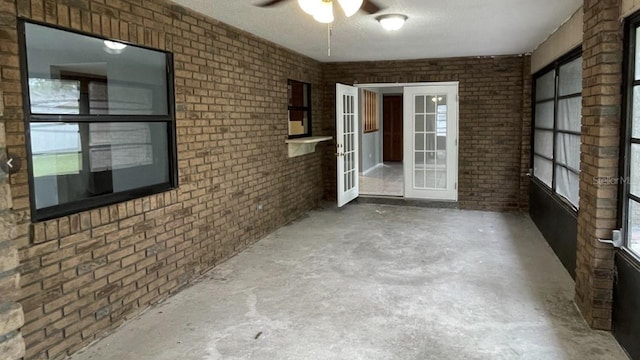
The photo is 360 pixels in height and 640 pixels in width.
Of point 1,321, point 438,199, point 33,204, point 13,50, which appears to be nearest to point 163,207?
point 33,204

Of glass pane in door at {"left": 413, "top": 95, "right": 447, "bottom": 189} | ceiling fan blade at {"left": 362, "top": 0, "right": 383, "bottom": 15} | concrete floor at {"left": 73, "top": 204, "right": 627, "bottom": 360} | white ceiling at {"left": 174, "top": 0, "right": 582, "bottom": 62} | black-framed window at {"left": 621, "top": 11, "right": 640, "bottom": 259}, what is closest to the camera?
black-framed window at {"left": 621, "top": 11, "right": 640, "bottom": 259}

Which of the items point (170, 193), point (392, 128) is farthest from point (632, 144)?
point (392, 128)

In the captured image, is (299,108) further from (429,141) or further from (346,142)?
(429,141)

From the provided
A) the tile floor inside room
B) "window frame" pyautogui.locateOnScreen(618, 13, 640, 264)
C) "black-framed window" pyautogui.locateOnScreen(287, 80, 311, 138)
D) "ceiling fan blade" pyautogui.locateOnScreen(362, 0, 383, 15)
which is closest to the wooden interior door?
the tile floor inside room

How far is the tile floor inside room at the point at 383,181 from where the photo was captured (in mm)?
9062

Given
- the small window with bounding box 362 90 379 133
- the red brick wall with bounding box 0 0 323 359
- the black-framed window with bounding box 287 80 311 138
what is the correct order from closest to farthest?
the red brick wall with bounding box 0 0 323 359, the black-framed window with bounding box 287 80 311 138, the small window with bounding box 362 90 379 133

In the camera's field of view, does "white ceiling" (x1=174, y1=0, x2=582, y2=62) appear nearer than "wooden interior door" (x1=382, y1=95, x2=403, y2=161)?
Yes

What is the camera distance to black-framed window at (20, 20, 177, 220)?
2.79 m

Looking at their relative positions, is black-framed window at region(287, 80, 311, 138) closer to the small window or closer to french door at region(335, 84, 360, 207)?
french door at region(335, 84, 360, 207)

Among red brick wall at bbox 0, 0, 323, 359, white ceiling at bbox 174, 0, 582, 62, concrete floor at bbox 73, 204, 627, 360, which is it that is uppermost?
white ceiling at bbox 174, 0, 582, 62

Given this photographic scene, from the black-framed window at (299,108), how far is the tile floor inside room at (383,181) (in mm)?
1982

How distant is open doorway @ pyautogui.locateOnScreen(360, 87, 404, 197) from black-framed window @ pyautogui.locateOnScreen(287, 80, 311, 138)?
199 centimetres

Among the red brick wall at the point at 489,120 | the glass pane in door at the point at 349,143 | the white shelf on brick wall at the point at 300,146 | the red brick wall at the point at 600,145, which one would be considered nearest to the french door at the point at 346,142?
the glass pane in door at the point at 349,143

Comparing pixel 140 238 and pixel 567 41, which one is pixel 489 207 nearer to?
pixel 567 41
